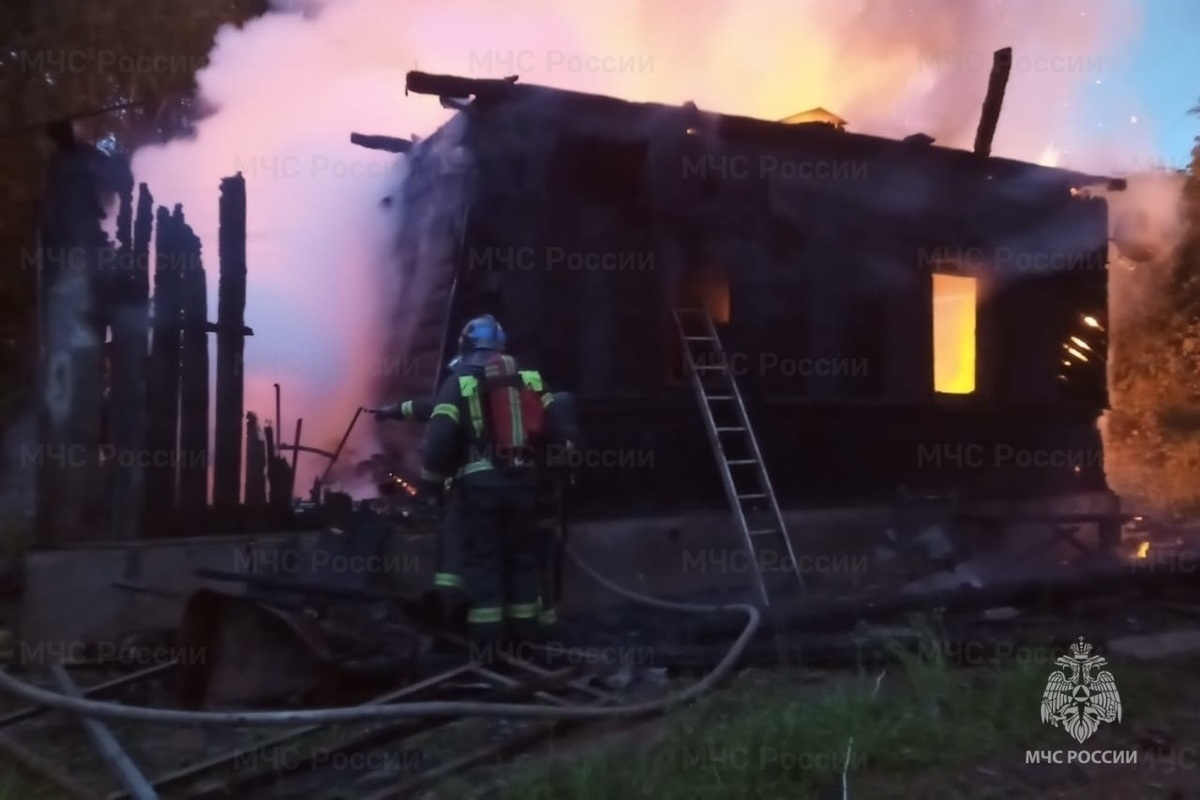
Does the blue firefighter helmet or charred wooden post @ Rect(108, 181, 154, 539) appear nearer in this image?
the blue firefighter helmet

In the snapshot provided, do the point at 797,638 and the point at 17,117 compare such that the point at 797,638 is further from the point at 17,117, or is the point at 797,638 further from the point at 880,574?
the point at 17,117

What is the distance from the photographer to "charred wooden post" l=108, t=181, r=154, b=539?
6.50 meters

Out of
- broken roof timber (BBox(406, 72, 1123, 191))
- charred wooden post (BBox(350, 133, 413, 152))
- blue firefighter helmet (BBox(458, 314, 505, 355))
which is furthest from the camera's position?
charred wooden post (BBox(350, 133, 413, 152))

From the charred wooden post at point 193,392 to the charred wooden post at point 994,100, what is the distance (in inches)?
322

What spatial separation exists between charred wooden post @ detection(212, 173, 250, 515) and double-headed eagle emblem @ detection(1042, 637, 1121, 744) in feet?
16.0

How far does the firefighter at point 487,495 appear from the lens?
19.2 ft

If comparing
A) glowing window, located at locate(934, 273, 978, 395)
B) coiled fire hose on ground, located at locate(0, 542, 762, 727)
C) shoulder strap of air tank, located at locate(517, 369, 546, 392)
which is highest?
glowing window, located at locate(934, 273, 978, 395)

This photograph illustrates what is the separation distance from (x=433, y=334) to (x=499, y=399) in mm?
2678

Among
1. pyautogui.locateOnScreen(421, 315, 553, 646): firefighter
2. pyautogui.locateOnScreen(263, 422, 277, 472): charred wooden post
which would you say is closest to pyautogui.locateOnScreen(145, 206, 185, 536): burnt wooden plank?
pyautogui.locateOnScreen(263, 422, 277, 472): charred wooden post

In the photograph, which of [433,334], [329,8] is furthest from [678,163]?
[329,8]

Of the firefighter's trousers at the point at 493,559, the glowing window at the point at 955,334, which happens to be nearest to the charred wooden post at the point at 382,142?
the firefighter's trousers at the point at 493,559

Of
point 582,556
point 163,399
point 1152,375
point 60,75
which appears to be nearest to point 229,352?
point 163,399

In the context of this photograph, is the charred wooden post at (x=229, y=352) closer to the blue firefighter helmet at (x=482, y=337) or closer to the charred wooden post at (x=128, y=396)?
the charred wooden post at (x=128, y=396)

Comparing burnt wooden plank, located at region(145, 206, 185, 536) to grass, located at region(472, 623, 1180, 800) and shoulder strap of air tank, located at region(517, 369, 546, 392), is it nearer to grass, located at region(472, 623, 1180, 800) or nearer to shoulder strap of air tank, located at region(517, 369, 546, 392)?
shoulder strap of air tank, located at region(517, 369, 546, 392)
